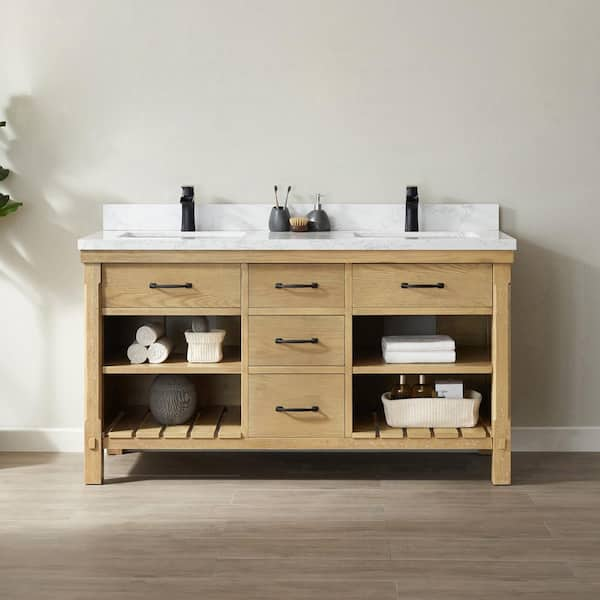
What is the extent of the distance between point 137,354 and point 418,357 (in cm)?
98

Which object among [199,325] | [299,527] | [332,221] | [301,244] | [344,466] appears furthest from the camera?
[332,221]

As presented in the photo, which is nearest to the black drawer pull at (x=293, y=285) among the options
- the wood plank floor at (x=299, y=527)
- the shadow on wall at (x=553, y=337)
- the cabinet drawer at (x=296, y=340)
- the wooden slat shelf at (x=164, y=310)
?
the cabinet drawer at (x=296, y=340)

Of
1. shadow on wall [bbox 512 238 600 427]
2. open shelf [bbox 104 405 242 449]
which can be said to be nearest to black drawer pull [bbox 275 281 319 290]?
open shelf [bbox 104 405 242 449]

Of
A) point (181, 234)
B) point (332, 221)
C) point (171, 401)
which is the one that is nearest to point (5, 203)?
point (181, 234)

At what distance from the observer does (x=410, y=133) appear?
11.9 feet

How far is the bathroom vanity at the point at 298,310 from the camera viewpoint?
3.20 metres

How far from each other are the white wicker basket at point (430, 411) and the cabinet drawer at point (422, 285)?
0.34 metres

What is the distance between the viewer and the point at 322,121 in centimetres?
363

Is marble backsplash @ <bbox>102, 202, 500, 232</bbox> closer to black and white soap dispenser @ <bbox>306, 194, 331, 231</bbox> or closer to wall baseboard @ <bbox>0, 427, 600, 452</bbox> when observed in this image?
black and white soap dispenser @ <bbox>306, 194, 331, 231</bbox>

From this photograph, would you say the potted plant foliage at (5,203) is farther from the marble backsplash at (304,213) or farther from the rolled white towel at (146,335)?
the rolled white towel at (146,335)

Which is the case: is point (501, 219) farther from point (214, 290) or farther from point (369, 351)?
point (214, 290)

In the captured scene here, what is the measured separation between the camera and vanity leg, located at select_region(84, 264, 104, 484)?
3229 millimetres

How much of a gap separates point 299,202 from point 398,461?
1055 millimetres

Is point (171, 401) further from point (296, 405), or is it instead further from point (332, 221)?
point (332, 221)
